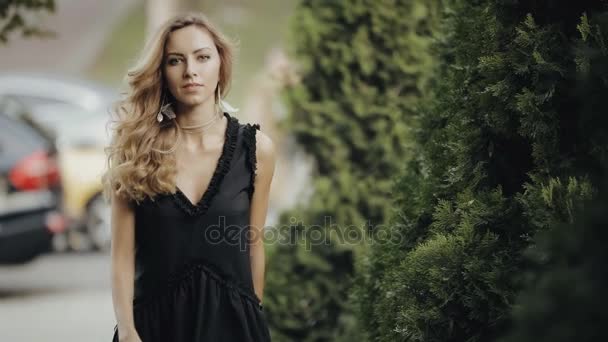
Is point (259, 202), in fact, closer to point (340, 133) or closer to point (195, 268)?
point (195, 268)

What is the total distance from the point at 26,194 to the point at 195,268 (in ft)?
23.5

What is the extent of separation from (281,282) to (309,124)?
1020mm

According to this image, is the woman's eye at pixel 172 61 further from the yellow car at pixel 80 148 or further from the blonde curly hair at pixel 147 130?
the yellow car at pixel 80 148

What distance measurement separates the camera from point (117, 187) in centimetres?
354

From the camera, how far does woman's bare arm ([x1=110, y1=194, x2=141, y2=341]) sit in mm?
3465

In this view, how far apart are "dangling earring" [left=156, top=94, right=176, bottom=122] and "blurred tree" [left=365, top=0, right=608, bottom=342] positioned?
0.88m

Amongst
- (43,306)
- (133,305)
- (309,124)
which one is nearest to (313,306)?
(309,124)

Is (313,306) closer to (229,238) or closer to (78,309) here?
(229,238)

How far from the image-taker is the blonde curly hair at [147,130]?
3.46 m

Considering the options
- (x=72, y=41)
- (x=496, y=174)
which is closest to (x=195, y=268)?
(x=496, y=174)

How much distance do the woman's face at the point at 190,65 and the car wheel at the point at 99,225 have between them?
10.6m

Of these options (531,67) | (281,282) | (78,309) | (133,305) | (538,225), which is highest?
(531,67)

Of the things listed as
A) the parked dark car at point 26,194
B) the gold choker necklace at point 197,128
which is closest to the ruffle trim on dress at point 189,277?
the gold choker necklace at point 197,128

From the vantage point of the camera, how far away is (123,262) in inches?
138
